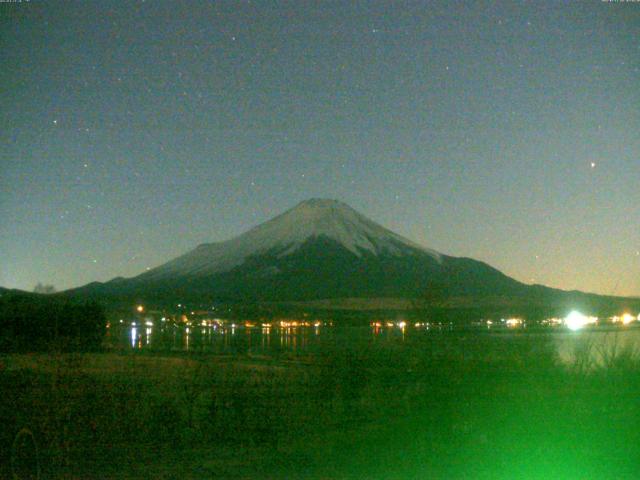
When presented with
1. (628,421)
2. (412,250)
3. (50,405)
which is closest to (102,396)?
(50,405)

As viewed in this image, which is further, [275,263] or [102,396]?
[275,263]

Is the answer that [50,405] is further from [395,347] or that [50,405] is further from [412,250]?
[412,250]

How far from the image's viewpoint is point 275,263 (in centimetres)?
13712

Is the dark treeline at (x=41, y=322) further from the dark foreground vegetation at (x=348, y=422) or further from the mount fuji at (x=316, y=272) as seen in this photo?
the mount fuji at (x=316, y=272)

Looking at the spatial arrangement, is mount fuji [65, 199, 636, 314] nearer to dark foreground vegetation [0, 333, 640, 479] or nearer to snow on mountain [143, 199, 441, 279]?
snow on mountain [143, 199, 441, 279]

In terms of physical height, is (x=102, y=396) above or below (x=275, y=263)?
below

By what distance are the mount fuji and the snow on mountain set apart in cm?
19

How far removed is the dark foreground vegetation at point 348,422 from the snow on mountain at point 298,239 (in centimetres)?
11881

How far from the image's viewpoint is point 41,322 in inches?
1244

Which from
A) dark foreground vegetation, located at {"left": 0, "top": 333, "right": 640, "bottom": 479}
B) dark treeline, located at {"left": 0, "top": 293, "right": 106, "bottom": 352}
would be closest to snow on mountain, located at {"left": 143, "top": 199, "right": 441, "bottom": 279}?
dark treeline, located at {"left": 0, "top": 293, "right": 106, "bottom": 352}

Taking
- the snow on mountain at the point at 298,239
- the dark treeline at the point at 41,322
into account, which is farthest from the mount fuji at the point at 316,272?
the dark treeline at the point at 41,322

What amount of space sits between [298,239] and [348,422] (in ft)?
477

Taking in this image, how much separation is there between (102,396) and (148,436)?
6.78 feet

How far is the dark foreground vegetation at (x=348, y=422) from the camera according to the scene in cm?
1030
